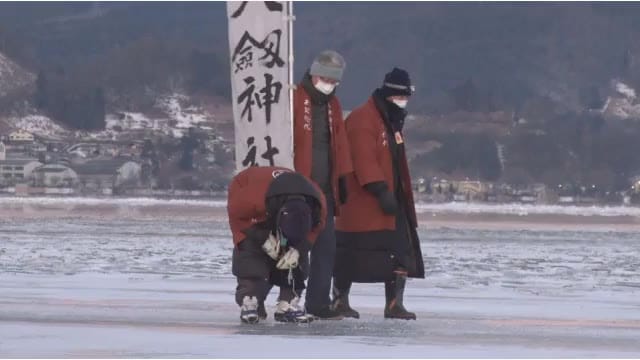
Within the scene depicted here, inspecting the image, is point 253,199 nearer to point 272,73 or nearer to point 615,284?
point 272,73

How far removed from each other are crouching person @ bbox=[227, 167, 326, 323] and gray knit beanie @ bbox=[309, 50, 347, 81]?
1.96 feet

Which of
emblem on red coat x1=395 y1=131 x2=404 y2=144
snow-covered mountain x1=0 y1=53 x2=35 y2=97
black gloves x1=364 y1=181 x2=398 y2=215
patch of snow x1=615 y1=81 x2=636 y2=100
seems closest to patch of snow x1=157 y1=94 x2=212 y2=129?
snow-covered mountain x1=0 y1=53 x2=35 y2=97

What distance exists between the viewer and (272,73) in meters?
9.86

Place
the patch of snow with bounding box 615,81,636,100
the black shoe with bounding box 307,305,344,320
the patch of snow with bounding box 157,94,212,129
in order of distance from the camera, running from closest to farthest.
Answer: the black shoe with bounding box 307,305,344,320
the patch of snow with bounding box 157,94,212,129
the patch of snow with bounding box 615,81,636,100

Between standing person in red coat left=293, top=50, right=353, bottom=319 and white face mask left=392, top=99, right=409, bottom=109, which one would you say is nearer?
standing person in red coat left=293, top=50, right=353, bottom=319

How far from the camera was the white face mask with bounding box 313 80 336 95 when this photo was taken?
385 inches

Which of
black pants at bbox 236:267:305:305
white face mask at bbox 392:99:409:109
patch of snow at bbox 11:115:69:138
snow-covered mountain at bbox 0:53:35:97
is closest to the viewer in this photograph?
black pants at bbox 236:267:305:305

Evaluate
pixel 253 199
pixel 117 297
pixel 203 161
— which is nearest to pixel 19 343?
pixel 253 199

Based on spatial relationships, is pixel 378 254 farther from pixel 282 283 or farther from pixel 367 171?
pixel 282 283

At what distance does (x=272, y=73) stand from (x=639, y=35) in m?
139

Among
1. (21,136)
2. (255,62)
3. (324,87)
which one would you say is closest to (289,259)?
(324,87)

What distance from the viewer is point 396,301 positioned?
9867 mm

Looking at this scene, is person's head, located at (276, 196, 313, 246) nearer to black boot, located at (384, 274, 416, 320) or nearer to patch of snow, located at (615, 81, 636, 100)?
black boot, located at (384, 274, 416, 320)

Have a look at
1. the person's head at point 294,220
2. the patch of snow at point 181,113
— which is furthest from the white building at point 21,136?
the person's head at point 294,220
